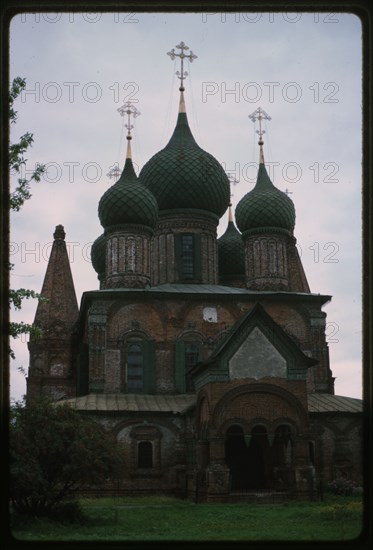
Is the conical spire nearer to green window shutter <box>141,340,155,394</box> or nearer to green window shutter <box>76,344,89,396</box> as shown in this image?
green window shutter <box>76,344,89,396</box>

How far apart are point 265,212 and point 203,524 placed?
2007 centimetres

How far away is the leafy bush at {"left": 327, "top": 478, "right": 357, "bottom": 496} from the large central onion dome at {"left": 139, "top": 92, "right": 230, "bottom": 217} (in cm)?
1413

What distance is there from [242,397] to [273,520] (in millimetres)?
7732

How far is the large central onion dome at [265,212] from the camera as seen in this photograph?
3456 centimetres

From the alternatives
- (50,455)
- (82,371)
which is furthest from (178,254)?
(50,455)

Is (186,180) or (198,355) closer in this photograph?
(198,355)

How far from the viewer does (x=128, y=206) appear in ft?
108

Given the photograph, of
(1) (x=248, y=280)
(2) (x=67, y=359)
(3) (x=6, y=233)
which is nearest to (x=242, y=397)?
(1) (x=248, y=280)

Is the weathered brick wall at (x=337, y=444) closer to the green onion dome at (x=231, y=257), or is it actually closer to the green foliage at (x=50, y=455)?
the green onion dome at (x=231, y=257)

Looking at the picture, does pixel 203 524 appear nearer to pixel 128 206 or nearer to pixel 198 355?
pixel 198 355

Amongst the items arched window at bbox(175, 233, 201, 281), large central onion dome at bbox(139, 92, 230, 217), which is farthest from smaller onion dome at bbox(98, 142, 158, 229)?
arched window at bbox(175, 233, 201, 281)

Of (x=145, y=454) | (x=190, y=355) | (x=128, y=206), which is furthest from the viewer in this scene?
(x=128, y=206)

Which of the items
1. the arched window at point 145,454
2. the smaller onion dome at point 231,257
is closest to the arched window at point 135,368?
the arched window at point 145,454

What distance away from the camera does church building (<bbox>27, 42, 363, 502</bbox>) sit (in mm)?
24375
